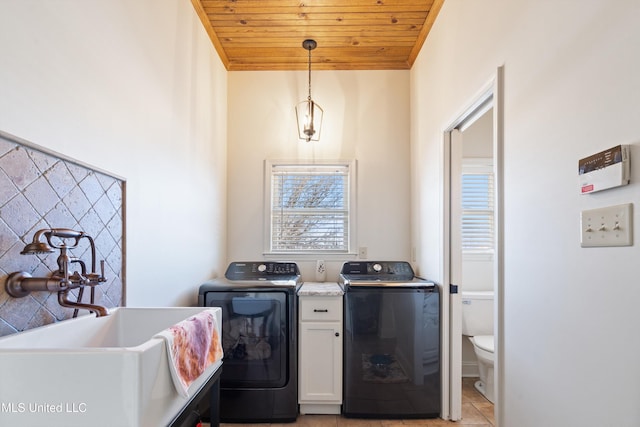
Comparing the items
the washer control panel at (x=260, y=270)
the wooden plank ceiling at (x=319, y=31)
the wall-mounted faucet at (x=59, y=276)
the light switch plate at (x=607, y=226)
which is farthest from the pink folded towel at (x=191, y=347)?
the wooden plank ceiling at (x=319, y=31)

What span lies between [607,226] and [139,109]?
1.85 metres

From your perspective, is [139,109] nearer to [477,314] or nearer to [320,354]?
[320,354]

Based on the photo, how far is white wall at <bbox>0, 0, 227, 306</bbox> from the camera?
1088 millimetres

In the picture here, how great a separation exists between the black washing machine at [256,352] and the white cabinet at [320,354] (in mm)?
83

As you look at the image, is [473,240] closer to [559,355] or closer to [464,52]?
[464,52]

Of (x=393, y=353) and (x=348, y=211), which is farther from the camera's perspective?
(x=348, y=211)

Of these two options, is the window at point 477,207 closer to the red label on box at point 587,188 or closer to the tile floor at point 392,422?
the tile floor at point 392,422

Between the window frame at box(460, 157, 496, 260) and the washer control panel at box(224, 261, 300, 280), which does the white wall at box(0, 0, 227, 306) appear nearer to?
the washer control panel at box(224, 261, 300, 280)

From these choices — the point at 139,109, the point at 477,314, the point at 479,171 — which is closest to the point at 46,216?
the point at 139,109

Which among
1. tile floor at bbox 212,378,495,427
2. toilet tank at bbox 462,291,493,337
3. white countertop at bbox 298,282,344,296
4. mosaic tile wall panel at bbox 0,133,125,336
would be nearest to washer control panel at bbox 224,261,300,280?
white countertop at bbox 298,282,344,296

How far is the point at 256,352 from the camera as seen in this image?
2.45 metres

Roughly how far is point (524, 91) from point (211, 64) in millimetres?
2300

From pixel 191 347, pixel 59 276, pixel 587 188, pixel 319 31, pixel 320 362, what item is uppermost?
pixel 319 31

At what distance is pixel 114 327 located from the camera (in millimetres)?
1404
